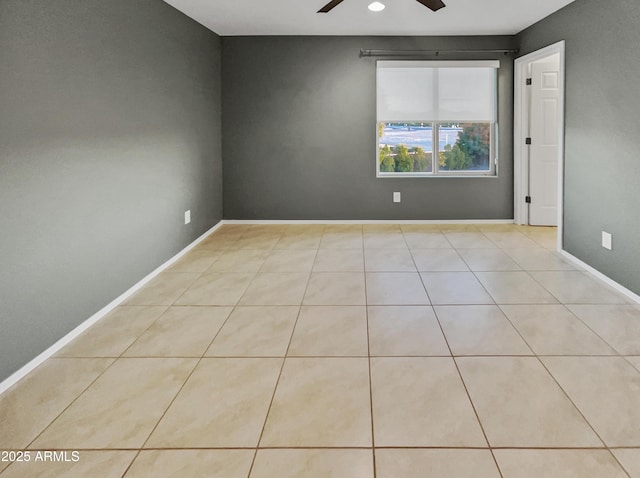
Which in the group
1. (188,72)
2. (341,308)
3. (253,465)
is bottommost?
(253,465)

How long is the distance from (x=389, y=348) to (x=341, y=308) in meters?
0.68

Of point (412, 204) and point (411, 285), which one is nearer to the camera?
point (411, 285)

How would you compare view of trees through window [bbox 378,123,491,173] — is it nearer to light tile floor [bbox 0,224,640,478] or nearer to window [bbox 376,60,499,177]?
window [bbox 376,60,499,177]

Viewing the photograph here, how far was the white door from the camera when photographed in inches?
220

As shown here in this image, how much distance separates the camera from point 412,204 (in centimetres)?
616

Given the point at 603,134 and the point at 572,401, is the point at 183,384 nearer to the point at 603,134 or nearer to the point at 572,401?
the point at 572,401

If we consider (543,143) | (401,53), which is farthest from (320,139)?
(543,143)

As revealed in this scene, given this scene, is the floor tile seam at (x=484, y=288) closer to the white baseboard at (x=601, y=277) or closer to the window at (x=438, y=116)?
the white baseboard at (x=601, y=277)

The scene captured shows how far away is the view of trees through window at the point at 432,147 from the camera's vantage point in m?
6.01

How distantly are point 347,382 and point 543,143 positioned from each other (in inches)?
181

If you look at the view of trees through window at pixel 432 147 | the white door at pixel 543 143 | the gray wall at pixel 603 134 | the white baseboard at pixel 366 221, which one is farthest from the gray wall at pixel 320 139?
the gray wall at pixel 603 134

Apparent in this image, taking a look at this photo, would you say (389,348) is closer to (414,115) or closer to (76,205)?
(76,205)

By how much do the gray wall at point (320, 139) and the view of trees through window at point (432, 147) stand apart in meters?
0.19

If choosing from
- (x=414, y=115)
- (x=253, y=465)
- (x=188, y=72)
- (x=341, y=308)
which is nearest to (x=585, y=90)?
(x=414, y=115)
